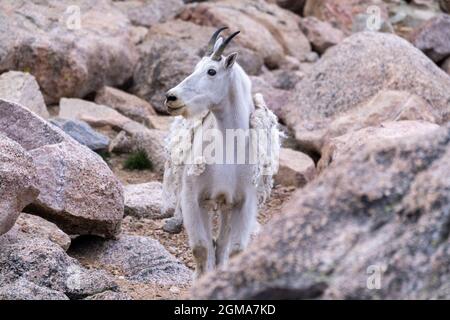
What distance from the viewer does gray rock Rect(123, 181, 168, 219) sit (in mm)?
10664

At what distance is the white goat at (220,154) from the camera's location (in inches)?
299

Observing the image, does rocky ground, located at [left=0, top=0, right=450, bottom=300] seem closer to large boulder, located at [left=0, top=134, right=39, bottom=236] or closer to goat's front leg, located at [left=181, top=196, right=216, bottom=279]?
large boulder, located at [left=0, top=134, right=39, bottom=236]

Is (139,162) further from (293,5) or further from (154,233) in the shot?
(293,5)

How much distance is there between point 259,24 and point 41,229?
12252mm

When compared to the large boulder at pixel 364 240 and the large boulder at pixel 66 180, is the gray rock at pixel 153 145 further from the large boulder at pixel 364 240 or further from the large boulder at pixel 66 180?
the large boulder at pixel 364 240

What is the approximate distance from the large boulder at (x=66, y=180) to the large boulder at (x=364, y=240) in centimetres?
458

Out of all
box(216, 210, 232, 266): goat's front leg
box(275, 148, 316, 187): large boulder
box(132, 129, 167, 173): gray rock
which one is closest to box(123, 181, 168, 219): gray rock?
box(132, 129, 167, 173): gray rock

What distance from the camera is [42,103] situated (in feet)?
43.9

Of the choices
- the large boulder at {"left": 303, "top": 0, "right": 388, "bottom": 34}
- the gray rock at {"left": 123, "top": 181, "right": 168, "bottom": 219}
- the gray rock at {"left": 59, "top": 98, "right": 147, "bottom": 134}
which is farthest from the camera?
the large boulder at {"left": 303, "top": 0, "right": 388, "bottom": 34}

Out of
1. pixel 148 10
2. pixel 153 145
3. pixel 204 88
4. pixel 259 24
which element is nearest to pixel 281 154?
pixel 153 145

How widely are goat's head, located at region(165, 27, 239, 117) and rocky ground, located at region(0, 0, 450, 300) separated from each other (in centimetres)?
120

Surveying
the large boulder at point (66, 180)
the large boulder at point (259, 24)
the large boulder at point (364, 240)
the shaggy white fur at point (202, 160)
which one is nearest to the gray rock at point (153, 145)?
the large boulder at point (66, 180)

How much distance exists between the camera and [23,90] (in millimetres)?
13039
